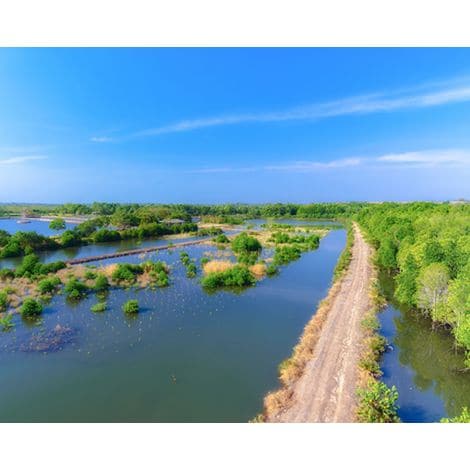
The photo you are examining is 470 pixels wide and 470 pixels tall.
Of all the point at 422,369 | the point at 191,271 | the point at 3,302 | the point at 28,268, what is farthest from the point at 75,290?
the point at 422,369

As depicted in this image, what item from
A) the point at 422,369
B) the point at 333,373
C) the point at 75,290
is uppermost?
the point at 75,290

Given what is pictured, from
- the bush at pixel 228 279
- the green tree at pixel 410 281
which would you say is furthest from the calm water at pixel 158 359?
the green tree at pixel 410 281

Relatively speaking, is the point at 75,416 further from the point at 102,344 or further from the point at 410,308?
the point at 410,308

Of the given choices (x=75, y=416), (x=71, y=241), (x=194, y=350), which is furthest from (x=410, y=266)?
(x=71, y=241)

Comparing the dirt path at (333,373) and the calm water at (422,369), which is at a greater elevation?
the dirt path at (333,373)

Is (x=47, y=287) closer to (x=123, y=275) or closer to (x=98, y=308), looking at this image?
(x=123, y=275)

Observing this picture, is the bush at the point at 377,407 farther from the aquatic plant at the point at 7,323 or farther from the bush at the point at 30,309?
the bush at the point at 30,309

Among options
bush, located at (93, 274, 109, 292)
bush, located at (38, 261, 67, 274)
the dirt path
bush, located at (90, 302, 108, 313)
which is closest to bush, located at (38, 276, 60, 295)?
bush, located at (93, 274, 109, 292)
